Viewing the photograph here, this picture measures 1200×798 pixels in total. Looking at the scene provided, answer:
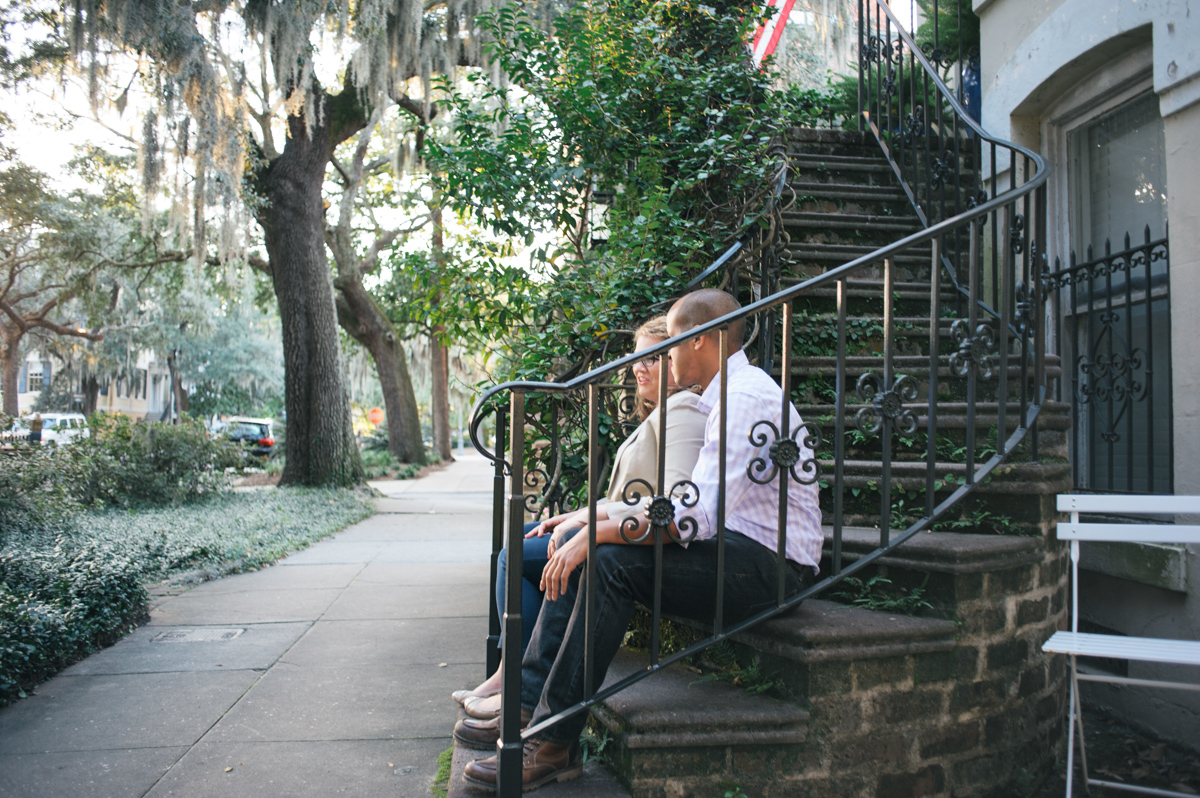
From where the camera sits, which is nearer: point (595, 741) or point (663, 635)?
point (595, 741)

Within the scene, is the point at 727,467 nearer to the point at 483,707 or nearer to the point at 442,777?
the point at 483,707

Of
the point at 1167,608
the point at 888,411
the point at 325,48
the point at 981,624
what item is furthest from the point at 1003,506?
the point at 325,48

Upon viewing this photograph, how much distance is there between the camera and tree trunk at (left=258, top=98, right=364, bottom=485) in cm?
1205

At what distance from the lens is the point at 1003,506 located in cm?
309

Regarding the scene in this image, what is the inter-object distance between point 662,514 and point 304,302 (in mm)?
11086

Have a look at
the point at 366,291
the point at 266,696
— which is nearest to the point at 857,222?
the point at 266,696

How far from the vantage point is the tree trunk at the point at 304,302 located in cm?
1205

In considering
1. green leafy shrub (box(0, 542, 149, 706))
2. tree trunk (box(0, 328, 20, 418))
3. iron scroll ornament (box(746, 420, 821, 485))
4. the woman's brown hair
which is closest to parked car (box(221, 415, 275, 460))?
tree trunk (box(0, 328, 20, 418))

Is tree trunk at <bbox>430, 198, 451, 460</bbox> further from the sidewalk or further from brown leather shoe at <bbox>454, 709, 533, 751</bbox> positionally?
brown leather shoe at <bbox>454, 709, 533, 751</bbox>

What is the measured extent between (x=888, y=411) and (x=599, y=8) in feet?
13.1

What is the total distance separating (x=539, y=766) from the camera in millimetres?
2348

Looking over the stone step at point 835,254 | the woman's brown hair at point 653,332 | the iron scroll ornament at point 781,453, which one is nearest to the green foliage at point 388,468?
the stone step at point 835,254

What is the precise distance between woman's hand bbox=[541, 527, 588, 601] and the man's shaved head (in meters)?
0.81

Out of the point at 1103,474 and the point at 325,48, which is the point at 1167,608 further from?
the point at 325,48
